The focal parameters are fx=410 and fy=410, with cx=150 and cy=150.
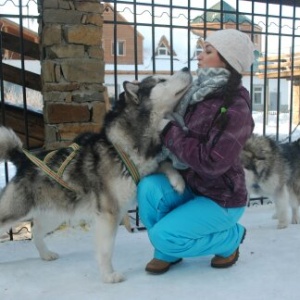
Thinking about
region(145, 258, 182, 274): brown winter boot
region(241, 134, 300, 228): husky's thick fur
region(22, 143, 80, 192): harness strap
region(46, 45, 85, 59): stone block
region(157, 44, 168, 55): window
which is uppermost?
region(157, 44, 168, 55): window

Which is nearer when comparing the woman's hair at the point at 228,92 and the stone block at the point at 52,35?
the woman's hair at the point at 228,92

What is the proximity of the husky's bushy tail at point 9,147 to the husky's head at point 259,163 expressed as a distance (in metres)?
2.30

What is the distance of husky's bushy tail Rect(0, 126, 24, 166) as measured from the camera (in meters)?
2.80

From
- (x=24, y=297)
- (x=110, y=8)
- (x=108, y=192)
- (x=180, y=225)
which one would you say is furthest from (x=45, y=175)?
(x=110, y=8)

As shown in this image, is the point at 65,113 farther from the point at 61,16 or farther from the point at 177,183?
the point at 177,183

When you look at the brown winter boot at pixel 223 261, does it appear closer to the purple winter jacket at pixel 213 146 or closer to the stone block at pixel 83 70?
the purple winter jacket at pixel 213 146

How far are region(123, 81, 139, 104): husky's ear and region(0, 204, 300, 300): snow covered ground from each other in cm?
117

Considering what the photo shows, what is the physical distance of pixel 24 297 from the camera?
8.01ft

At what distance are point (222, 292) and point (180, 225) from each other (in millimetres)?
462

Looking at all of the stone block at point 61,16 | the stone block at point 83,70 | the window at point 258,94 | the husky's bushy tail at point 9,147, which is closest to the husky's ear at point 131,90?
the husky's bushy tail at point 9,147

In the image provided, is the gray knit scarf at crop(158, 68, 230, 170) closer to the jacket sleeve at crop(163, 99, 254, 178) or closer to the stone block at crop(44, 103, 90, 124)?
the jacket sleeve at crop(163, 99, 254, 178)

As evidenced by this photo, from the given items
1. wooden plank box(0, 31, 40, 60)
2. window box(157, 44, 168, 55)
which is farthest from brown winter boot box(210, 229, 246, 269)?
window box(157, 44, 168, 55)

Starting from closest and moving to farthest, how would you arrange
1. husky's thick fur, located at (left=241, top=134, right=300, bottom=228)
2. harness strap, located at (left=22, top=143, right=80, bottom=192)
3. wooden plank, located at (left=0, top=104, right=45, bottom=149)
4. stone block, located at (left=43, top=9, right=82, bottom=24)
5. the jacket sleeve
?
the jacket sleeve → harness strap, located at (left=22, top=143, right=80, bottom=192) → stone block, located at (left=43, top=9, right=82, bottom=24) → wooden plank, located at (left=0, top=104, right=45, bottom=149) → husky's thick fur, located at (left=241, top=134, right=300, bottom=228)

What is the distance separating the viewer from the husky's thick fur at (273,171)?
Result: 419cm
